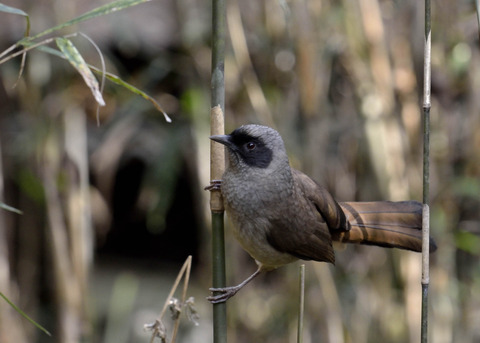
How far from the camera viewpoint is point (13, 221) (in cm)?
488

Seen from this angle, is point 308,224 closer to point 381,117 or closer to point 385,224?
point 385,224

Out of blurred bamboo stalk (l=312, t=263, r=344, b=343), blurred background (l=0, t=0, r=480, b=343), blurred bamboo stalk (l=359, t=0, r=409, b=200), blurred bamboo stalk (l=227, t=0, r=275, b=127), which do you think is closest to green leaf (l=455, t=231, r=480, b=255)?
blurred background (l=0, t=0, r=480, b=343)

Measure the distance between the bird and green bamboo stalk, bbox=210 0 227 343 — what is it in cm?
24

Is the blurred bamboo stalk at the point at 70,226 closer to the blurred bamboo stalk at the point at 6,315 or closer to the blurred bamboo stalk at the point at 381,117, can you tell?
the blurred bamboo stalk at the point at 6,315

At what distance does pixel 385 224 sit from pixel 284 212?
0.40 m

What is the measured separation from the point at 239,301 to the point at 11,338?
4.18 ft

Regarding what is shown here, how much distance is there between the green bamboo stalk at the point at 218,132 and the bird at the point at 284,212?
0.24 m

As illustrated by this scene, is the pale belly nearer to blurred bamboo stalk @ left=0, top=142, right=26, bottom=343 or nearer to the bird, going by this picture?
the bird

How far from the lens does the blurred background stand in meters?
3.46

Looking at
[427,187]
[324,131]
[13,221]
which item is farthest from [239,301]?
[427,187]

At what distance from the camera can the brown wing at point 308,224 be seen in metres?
2.29

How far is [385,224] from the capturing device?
A: 241cm

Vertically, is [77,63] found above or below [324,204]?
above

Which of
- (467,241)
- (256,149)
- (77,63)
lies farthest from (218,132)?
(467,241)
